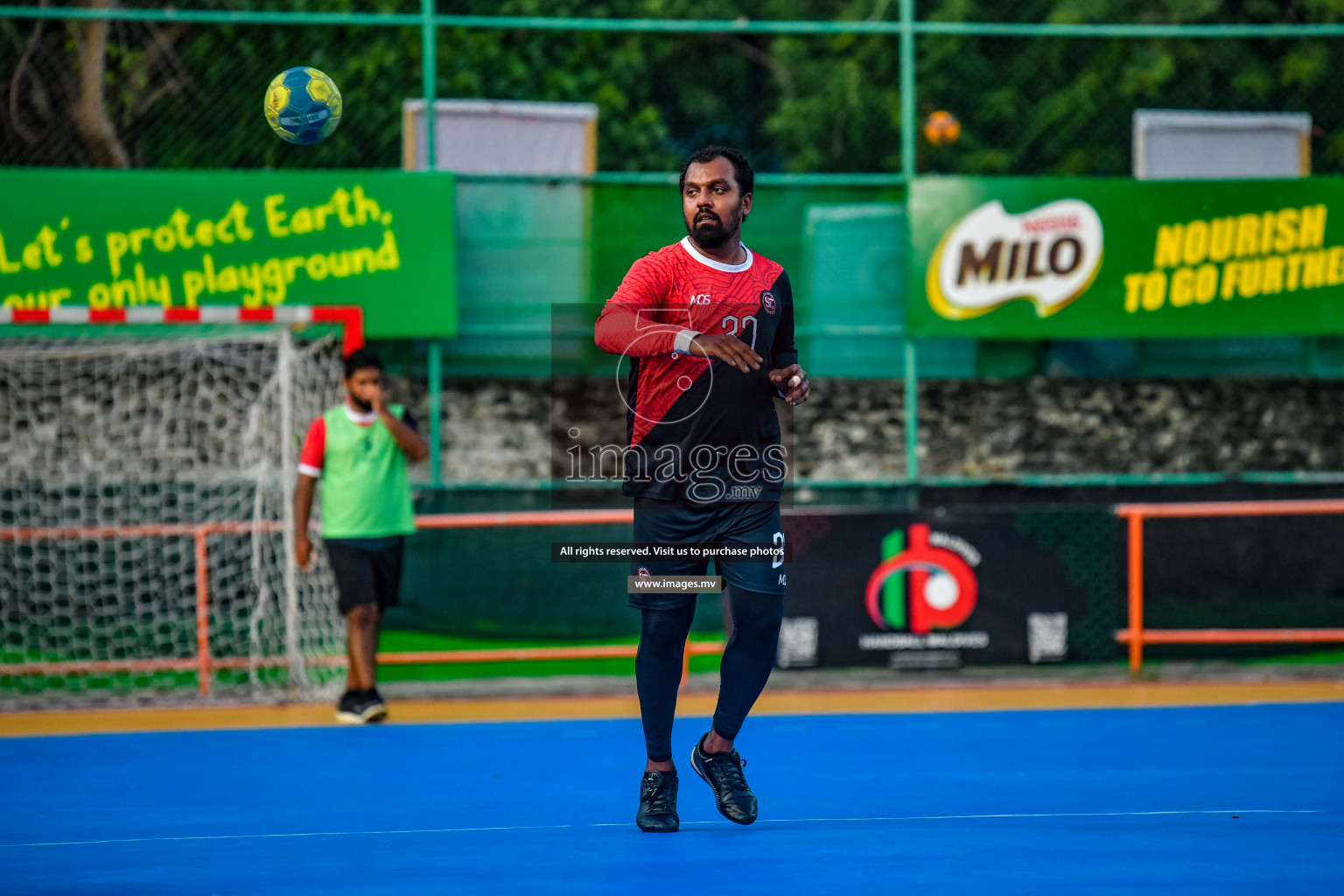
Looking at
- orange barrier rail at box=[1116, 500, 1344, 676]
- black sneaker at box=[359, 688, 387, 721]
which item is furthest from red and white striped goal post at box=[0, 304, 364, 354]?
orange barrier rail at box=[1116, 500, 1344, 676]

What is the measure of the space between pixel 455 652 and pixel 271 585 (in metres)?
1.28

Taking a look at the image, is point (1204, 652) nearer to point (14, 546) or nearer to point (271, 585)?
point (271, 585)

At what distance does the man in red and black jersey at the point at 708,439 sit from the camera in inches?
170

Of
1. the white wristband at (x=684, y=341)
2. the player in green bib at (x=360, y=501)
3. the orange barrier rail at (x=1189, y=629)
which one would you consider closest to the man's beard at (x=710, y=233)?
the white wristband at (x=684, y=341)

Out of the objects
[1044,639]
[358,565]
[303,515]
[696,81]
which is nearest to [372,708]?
[358,565]

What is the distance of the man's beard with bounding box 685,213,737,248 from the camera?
171 inches

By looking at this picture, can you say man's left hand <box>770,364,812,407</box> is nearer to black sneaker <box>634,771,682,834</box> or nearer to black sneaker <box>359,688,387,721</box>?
black sneaker <box>634,771,682,834</box>

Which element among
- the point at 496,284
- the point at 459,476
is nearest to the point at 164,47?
the point at 496,284

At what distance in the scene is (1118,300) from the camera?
980 cm

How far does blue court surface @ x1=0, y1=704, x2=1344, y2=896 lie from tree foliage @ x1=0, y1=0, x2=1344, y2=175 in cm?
526

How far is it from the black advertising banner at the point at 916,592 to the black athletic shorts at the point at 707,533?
4.05 m

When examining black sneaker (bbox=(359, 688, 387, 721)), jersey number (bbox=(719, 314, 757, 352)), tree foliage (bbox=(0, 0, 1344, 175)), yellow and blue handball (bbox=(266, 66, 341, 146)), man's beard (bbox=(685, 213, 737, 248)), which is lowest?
black sneaker (bbox=(359, 688, 387, 721))

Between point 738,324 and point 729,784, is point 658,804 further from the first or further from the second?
point 738,324

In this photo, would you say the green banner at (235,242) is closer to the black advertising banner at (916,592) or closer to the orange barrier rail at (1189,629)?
the black advertising banner at (916,592)
